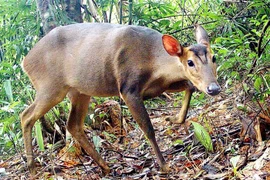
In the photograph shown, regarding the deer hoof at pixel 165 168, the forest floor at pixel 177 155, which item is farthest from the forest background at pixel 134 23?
the deer hoof at pixel 165 168

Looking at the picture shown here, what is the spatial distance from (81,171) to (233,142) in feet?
4.89

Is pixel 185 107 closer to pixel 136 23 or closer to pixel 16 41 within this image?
pixel 136 23

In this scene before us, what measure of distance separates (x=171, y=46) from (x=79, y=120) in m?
1.44

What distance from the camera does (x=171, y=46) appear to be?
3.64 meters

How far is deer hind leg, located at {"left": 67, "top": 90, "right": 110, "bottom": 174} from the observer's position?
14.2 ft

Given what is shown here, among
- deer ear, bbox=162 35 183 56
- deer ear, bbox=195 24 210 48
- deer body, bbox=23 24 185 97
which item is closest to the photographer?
deer ear, bbox=162 35 183 56

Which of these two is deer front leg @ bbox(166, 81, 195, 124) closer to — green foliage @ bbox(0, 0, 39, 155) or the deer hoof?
the deer hoof

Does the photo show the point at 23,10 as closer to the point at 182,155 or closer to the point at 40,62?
the point at 40,62

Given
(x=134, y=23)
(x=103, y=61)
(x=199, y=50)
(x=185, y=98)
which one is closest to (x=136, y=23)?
(x=134, y=23)

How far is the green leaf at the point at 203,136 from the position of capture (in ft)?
11.8

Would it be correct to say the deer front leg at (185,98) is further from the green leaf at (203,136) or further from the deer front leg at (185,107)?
the green leaf at (203,136)

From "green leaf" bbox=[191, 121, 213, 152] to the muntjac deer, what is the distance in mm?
343

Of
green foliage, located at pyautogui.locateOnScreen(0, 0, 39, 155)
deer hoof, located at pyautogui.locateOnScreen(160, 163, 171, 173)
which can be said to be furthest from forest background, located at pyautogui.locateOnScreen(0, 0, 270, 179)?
deer hoof, located at pyautogui.locateOnScreen(160, 163, 171, 173)

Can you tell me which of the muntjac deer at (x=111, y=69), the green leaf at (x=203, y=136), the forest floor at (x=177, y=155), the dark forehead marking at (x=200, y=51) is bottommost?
the forest floor at (x=177, y=155)
